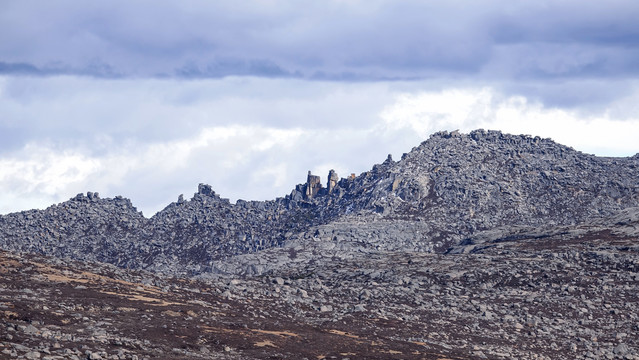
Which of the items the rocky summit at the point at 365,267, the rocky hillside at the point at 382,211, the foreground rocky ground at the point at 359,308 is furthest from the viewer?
the rocky hillside at the point at 382,211

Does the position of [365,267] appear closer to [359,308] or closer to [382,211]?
[359,308]

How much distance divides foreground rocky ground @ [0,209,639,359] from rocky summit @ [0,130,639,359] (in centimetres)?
24

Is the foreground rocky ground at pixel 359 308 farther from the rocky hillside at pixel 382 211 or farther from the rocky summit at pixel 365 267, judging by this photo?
the rocky hillside at pixel 382 211

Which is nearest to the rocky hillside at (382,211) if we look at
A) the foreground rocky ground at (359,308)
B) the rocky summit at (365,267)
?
the rocky summit at (365,267)

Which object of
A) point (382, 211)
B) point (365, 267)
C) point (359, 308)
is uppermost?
point (382, 211)

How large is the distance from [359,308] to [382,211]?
83.2 meters

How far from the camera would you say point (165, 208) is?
181 m

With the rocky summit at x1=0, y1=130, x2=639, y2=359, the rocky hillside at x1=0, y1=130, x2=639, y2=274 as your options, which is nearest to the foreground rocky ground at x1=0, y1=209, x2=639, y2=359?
the rocky summit at x1=0, y1=130, x2=639, y2=359

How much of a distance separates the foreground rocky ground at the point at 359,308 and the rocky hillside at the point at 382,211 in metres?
34.7

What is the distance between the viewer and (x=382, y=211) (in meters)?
157

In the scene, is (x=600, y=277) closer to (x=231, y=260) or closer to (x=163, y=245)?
(x=231, y=260)

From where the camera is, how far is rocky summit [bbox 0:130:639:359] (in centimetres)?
5325

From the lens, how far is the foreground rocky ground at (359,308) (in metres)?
49.0

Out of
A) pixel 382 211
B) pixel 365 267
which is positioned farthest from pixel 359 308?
pixel 382 211
